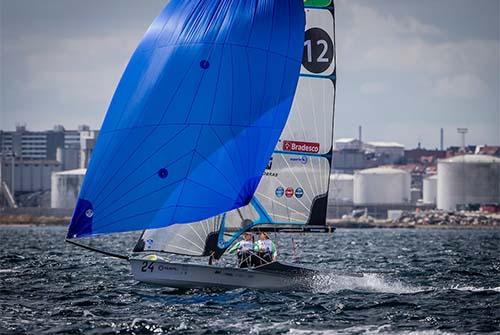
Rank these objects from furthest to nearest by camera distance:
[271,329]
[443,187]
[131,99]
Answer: [443,187] → [131,99] → [271,329]

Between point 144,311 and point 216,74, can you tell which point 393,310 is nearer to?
point 144,311

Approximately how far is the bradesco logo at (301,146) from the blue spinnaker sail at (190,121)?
2702 millimetres

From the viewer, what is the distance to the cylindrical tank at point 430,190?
565ft

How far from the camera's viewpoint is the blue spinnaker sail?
100.0 feet

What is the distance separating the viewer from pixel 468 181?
6029 inches

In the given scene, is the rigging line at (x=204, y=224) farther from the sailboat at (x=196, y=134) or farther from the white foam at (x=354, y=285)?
the white foam at (x=354, y=285)

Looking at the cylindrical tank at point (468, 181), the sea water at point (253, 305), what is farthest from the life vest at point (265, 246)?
the cylindrical tank at point (468, 181)

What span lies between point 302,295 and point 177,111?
6.30m

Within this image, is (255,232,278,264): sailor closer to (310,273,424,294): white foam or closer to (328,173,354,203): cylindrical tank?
(310,273,424,294): white foam

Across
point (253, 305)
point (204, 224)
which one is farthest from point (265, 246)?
point (253, 305)

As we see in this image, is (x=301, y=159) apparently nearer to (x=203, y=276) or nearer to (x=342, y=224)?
(x=203, y=276)

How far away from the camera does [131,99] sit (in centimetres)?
3080

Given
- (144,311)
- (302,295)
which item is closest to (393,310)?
(302,295)

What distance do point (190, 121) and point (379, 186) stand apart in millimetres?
132676
